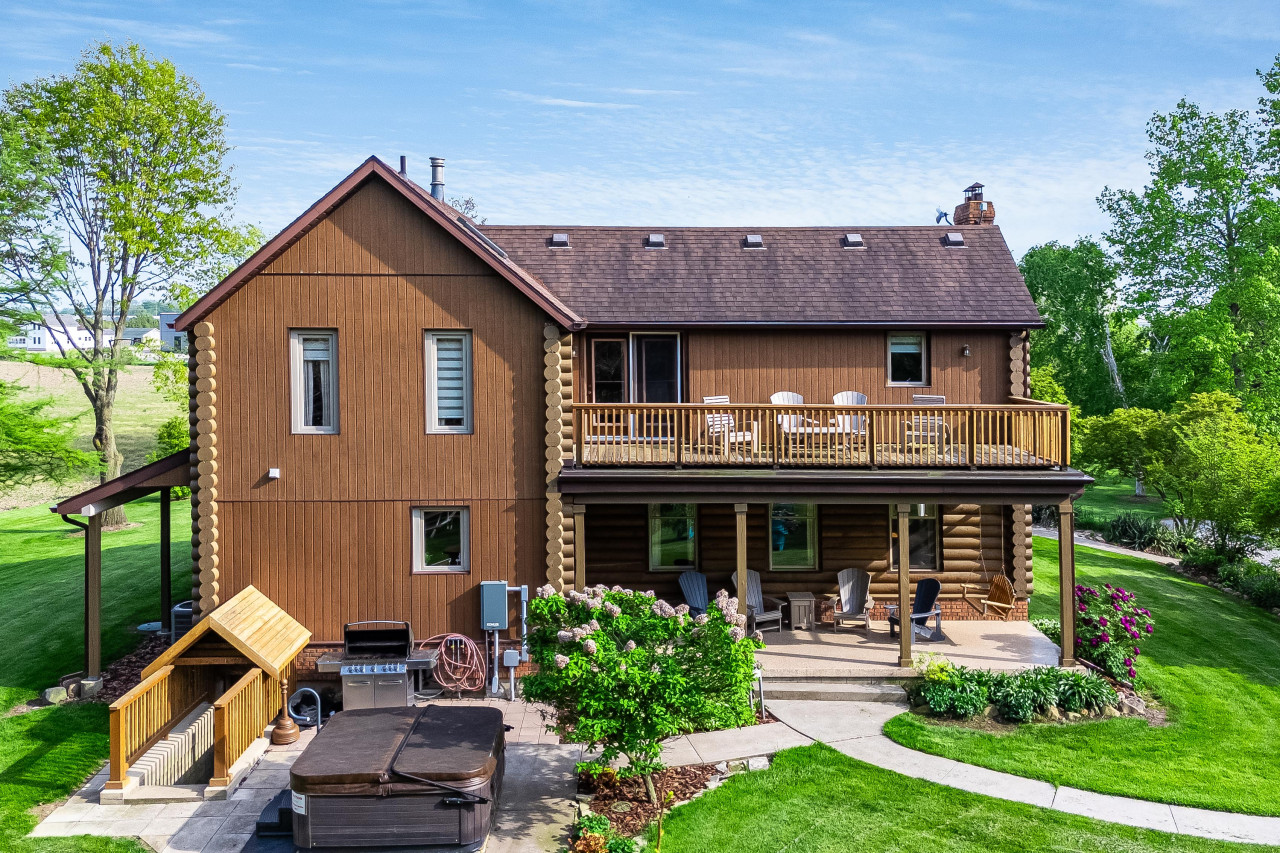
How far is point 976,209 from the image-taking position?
734 inches

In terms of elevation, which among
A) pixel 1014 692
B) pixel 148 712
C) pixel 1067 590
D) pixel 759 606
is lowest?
pixel 1014 692

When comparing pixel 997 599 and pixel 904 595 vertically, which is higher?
pixel 904 595

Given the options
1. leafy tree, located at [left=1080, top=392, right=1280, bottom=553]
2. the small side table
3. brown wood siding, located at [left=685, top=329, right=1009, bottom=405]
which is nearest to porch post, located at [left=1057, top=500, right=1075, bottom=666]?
brown wood siding, located at [left=685, top=329, right=1009, bottom=405]

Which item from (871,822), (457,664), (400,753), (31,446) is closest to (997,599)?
(871,822)

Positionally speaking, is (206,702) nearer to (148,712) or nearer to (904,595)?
(148,712)

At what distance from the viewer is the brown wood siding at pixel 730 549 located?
15.7 m

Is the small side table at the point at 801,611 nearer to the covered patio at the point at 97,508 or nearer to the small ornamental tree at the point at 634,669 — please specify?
the small ornamental tree at the point at 634,669

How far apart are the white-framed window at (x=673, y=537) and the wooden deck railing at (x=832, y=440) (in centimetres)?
228

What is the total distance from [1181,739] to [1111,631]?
2.26 meters

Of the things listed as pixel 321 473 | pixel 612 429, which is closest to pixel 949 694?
pixel 612 429

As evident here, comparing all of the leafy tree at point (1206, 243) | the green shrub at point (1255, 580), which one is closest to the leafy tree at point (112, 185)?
the green shrub at point (1255, 580)

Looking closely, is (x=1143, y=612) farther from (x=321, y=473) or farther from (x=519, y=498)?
(x=321, y=473)

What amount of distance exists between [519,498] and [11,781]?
6896 millimetres

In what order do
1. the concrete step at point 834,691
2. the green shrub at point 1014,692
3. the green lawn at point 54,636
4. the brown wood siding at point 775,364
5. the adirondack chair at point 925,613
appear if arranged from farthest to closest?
1. the brown wood siding at point 775,364
2. the adirondack chair at point 925,613
3. the concrete step at point 834,691
4. the green shrub at point 1014,692
5. the green lawn at point 54,636
